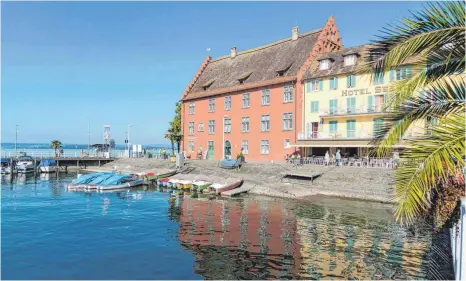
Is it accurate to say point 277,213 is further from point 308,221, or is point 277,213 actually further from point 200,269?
point 200,269

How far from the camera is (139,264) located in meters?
16.0

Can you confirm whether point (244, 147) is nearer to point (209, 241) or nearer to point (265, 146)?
point (265, 146)

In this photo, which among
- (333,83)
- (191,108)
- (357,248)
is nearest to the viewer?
(357,248)

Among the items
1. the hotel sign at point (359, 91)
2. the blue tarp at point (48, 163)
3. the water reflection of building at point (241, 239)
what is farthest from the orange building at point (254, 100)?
the blue tarp at point (48, 163)

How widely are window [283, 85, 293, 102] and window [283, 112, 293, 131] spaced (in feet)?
6.30

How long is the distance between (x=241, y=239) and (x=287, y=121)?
31085 millimetres

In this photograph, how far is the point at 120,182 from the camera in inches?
1698

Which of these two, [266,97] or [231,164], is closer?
[231,164]

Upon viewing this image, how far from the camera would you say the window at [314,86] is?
46594 mm

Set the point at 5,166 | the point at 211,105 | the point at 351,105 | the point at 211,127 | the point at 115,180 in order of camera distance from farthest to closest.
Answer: the point at 5,166
the point at 211,105
the point at 211,127
the point at 351,105
the point at 115,180

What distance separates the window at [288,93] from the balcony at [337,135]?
5.41 m


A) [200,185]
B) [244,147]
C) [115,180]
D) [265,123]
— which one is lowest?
[200,185]

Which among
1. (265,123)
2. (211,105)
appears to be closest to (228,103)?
(211,105)

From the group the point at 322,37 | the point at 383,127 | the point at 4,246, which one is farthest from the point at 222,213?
the point at 322,37
